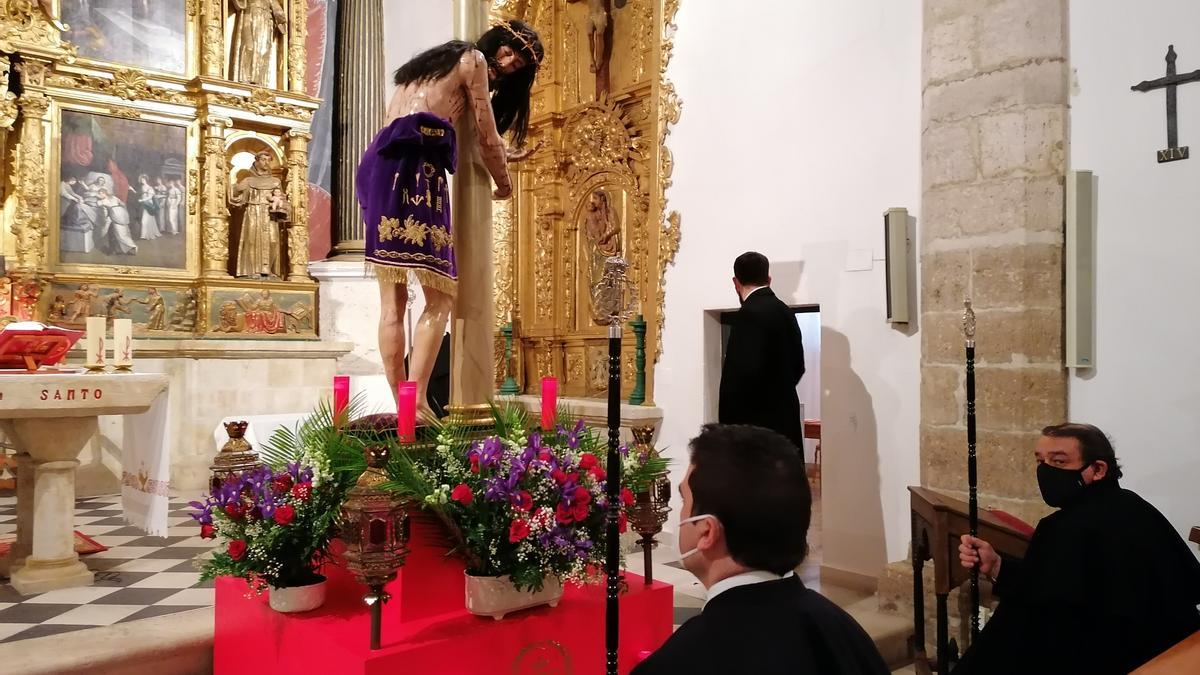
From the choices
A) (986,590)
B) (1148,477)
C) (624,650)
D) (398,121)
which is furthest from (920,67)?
(624,650)

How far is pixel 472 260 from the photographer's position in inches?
159

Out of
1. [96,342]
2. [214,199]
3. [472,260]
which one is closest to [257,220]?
[214,199]

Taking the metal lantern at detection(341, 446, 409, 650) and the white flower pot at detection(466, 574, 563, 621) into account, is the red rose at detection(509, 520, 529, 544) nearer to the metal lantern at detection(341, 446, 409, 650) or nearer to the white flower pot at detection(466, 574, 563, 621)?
the white flower pot at detection(466, 574, 563, 621)

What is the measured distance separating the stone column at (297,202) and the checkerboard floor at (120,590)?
3526mm

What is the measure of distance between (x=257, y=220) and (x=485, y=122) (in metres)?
6.27

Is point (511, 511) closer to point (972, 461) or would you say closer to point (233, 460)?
point (233, 460)

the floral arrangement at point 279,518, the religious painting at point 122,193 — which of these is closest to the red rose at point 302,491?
the floral arrangement at point 279,518

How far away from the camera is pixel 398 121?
3486 millimetres

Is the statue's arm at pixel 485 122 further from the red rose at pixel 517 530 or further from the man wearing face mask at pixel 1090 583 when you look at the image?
the man wearing face mask at pixel 1090 583

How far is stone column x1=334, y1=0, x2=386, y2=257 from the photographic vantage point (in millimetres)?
10430

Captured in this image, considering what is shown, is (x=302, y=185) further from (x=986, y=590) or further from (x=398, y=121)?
(x=986, y=590)

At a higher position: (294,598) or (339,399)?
(339,399)

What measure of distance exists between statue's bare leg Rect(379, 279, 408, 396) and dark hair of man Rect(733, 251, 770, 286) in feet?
7.13

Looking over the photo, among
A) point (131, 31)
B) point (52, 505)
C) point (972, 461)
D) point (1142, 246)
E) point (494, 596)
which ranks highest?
point (131, 31)
